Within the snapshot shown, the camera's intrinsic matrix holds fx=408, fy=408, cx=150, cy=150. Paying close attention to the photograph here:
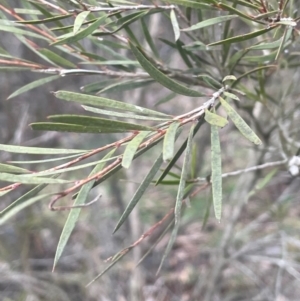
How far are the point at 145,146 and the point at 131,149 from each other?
0.04 m

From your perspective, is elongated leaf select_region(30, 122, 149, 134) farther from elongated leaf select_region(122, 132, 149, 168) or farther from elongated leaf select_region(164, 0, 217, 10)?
elongated leaf select_region(164, 0, 217, 10)

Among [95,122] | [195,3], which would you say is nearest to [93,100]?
[95,122]

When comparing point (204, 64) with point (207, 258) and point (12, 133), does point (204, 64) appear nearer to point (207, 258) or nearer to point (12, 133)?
point (12, 133)

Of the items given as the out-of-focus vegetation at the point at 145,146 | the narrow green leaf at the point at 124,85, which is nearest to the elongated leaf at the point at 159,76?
the out-of-focus vegetation at the point at 145,146

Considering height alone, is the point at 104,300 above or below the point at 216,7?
below

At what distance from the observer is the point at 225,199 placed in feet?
6.41

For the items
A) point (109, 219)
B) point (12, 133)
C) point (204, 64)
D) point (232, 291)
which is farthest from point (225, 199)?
point (204, 64)

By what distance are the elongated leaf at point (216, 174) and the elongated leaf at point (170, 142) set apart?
0.03 metres

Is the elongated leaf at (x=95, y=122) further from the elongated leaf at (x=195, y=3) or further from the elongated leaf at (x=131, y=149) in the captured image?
the elongated leaf at (x=195, y=3)

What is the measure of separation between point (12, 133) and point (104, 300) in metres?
0.66

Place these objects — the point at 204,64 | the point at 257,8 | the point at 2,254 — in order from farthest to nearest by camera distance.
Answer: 1. the point at 2,254
2. the point at 204,64
3. the point at 257,8

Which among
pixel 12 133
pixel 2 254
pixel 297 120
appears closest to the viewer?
pixel 297 120

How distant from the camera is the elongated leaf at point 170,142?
0.88 feet

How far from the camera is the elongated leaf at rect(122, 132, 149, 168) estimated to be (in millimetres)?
263
